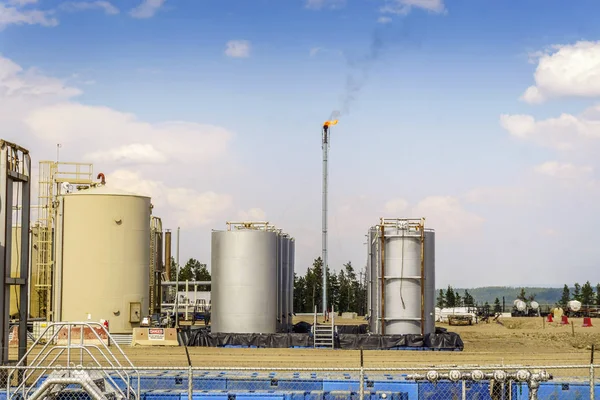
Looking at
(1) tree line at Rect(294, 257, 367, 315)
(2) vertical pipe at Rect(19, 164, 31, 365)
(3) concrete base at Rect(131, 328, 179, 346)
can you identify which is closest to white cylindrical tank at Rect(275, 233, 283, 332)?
(3) concrete base at Rect(131, 328, 179, 346)

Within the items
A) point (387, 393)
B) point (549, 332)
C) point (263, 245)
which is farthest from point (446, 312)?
point (387, 393)

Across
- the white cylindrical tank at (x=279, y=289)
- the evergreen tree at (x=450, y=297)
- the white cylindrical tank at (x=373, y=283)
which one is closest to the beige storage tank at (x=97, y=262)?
the white cylindrical tank at (x=279, y=289)

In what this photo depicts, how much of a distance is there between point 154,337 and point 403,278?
13492mm

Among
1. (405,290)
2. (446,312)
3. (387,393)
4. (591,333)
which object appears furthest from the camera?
(446,312)

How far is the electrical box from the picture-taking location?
4709 centimetres

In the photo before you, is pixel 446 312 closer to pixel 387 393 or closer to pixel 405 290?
pixel 405 290

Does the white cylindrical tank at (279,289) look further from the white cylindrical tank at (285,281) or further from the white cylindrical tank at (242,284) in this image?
the white cylindrical tank at (242,284)

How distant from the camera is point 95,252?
1837 inches

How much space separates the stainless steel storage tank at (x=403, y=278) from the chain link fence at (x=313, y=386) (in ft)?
69.0

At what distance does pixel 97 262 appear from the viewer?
1838 inches

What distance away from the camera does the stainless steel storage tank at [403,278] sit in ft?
145

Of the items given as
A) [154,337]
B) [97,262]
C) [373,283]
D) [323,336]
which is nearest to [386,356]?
[323,336]

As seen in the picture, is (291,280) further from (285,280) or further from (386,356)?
(386,356)

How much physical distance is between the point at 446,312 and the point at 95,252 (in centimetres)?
5269
